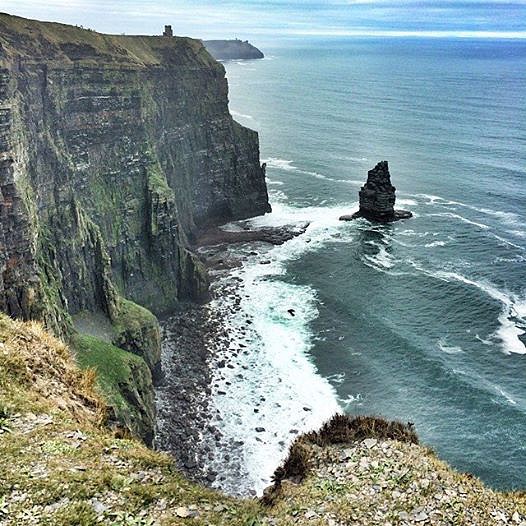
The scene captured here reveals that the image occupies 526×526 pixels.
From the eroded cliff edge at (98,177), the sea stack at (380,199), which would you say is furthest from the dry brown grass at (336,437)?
the sea stack at (380,199)

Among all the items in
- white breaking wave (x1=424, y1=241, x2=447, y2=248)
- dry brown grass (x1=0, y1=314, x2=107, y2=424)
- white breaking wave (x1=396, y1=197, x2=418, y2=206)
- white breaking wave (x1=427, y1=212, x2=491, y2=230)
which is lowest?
white breaking wave (x1=424, y1=241, x2=447, y2=248)

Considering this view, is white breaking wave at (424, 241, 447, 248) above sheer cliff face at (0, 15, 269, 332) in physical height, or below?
below

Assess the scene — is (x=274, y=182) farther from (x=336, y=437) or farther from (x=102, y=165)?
(x=336, y=437)

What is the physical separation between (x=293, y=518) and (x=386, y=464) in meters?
4.56

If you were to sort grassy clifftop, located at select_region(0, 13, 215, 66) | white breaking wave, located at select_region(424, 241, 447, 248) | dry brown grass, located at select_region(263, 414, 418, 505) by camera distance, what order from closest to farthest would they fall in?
dry brown grass, located at select_region(263, 414, 418, 505), grassy clifftop, located at select_region(0, 13, 215, 66), white breaking wave, located at select_region(424, 241, 447, 248)

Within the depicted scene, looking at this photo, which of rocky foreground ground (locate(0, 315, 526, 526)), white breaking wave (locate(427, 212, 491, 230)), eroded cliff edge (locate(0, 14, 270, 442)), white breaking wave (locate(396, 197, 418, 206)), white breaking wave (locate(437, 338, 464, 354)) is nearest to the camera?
rocky foreground ground (locate(0, 315, 526, 526))

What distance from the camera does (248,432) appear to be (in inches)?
2007

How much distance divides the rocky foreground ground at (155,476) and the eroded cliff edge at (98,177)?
22.9 metres

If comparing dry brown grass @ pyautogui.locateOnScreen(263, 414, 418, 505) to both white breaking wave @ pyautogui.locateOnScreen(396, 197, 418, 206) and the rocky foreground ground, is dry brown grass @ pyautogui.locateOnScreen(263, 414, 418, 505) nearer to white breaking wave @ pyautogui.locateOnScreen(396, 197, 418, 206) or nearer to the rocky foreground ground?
the rocky foreground ground

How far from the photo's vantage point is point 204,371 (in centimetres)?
6016

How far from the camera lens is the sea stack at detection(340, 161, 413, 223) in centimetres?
10269

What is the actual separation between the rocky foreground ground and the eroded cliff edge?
22.9 m

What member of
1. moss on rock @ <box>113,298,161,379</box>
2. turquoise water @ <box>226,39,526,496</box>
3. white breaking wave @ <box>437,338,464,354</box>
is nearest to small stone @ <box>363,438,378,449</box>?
turquoise water @ <box>226,39,526,496</box>

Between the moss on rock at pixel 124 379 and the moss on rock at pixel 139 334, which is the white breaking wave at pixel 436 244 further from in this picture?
the moss on rock at pixel 124 379
